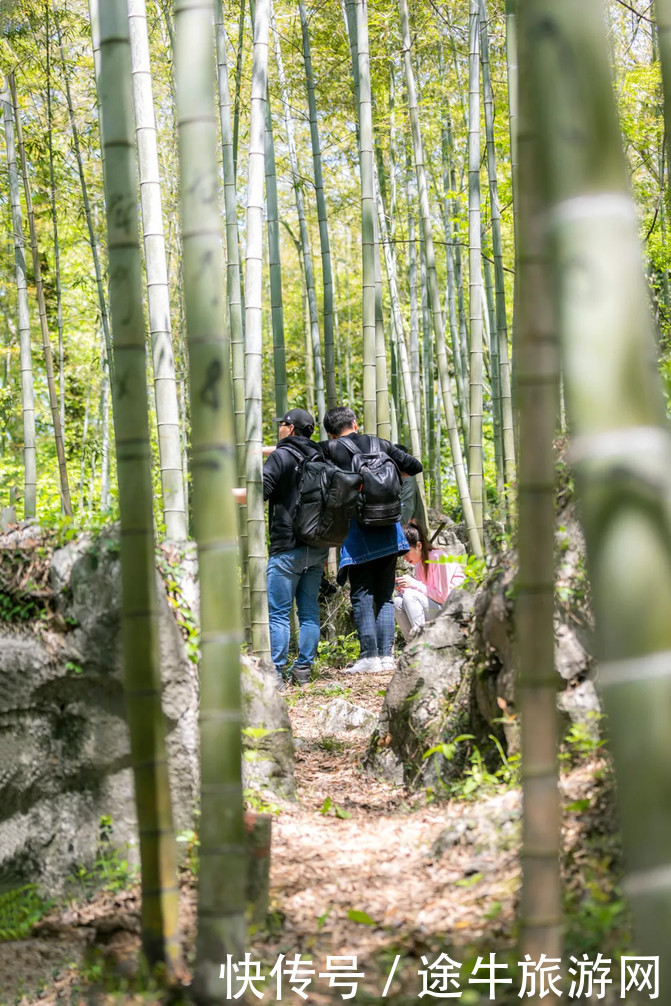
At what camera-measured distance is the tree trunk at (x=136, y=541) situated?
1.85 meters

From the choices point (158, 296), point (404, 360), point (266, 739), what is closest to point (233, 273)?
point (158, 296)

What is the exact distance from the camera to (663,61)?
6.81 ft

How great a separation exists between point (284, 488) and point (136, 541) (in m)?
2.95

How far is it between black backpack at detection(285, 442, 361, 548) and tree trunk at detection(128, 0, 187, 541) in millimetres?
1349

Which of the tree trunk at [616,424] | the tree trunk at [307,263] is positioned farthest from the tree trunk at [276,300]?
the tree trunk at [616,424]

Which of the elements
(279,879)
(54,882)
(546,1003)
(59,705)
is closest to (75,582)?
(59,705)

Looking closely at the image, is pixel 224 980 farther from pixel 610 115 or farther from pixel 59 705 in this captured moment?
pixel 610 115

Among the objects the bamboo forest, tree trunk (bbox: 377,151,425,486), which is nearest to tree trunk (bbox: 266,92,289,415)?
the bamboo forest

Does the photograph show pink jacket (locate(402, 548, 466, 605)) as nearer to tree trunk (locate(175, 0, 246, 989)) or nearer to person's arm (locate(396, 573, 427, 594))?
person's arm (locate(396, 573, 427, 594))

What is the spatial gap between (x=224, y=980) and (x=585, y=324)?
1.32 m

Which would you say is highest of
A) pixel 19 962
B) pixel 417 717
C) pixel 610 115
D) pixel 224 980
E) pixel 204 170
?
pixel 204 170

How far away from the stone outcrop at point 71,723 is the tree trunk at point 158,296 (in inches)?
22.7

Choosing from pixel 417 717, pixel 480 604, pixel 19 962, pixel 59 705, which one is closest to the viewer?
pixel 19 962

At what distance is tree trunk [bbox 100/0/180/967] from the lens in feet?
6.07
